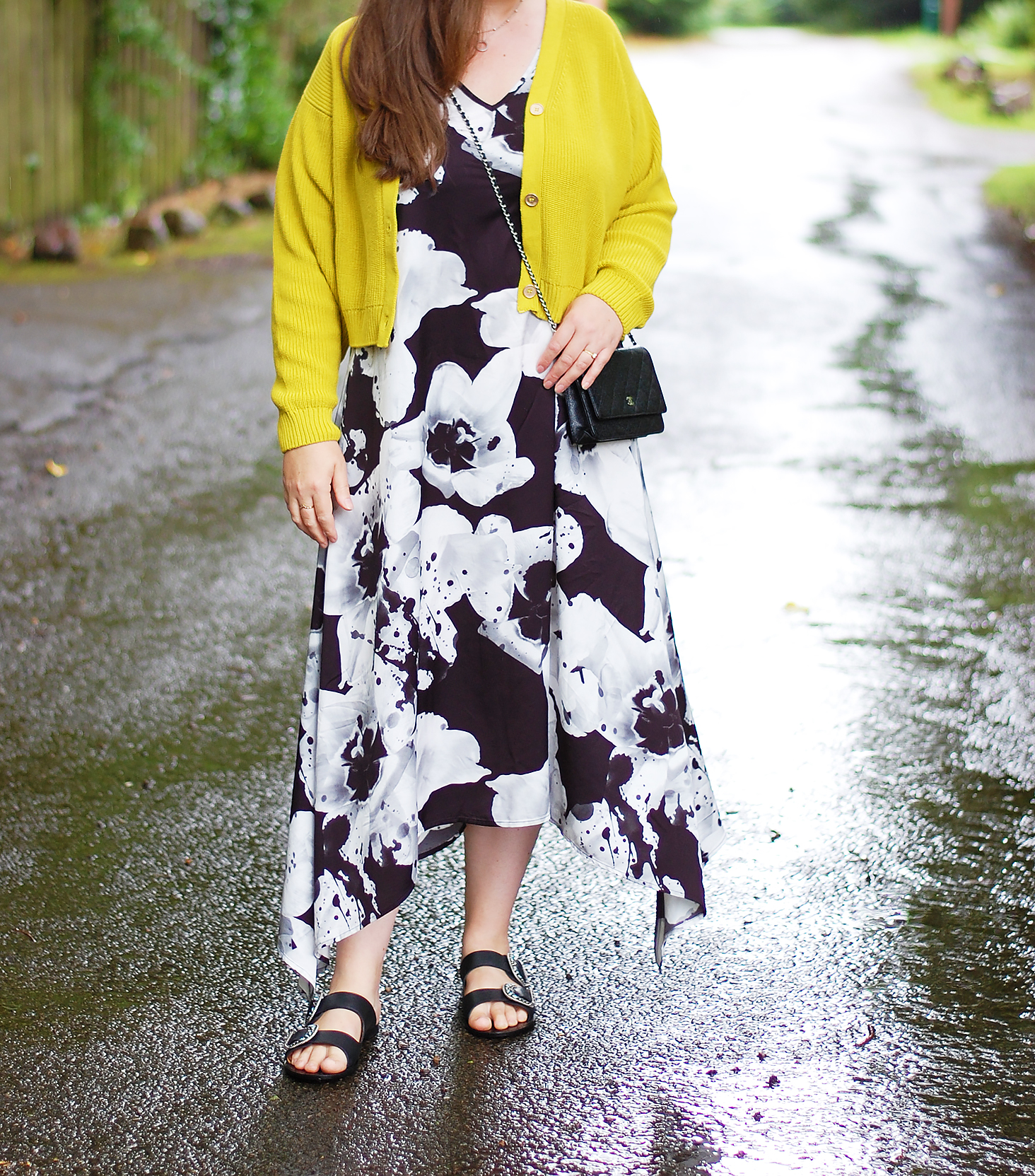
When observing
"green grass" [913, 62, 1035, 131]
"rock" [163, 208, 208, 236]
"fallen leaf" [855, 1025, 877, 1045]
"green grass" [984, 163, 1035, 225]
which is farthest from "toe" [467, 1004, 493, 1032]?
"green grass" [913, 62, 1035, 131]

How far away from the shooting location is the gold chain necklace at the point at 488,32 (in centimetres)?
212

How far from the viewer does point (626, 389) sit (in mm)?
2191

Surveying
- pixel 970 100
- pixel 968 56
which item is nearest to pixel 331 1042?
pixel 970 100

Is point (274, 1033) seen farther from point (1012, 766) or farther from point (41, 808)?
point (1012, 766)

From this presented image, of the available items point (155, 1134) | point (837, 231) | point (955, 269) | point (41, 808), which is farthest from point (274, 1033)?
point (837, 231)

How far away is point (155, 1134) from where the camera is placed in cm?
210

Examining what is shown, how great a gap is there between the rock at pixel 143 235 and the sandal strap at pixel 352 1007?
7.57 meters

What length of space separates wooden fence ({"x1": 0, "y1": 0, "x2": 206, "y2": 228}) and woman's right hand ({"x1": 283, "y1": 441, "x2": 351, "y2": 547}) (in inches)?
294

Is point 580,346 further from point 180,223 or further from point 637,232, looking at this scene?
point 180,223

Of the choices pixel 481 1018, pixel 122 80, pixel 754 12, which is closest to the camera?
pixel 481 1018

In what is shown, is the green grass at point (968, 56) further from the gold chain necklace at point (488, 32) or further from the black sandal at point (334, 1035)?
the black sandal at point (334, 1035)

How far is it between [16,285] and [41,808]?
567cm

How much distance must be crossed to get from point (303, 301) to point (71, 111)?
804 cm

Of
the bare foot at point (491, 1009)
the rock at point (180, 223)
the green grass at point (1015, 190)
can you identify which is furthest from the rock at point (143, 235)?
the bare foot at point (491, 1009)
